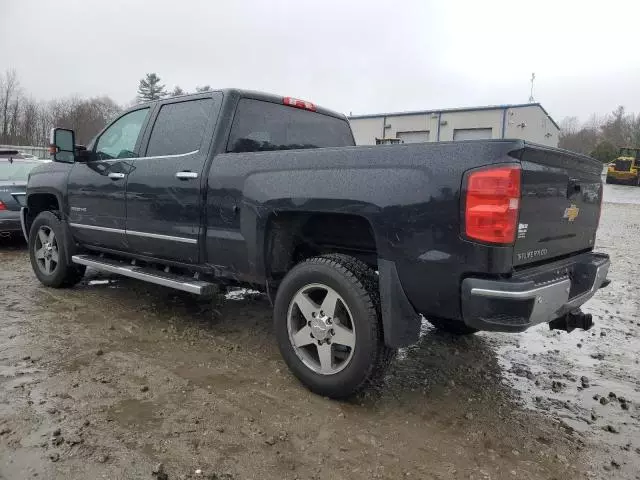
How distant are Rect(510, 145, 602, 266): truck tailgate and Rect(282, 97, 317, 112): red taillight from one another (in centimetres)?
235

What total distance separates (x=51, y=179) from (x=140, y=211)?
1867mm

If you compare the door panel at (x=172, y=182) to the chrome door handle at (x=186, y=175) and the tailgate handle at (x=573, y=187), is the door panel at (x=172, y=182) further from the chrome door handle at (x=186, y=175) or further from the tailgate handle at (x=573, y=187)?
the tailgate handle at (x=573, y=187)

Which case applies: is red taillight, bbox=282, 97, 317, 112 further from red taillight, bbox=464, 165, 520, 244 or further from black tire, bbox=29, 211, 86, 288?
black tire, bbox=29, 211, 86, 288

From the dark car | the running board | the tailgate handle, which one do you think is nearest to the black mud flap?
the tailgate handle

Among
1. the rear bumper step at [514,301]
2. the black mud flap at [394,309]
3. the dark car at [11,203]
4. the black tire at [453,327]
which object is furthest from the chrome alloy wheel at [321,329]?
the dark car at [11,203]

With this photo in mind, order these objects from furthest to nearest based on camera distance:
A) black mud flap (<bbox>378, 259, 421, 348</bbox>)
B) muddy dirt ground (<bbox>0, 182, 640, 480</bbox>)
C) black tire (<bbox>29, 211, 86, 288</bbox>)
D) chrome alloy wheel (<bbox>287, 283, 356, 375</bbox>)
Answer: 1. black tire (<bbox>29, 211, 86, 288</bbox>)
2. chrome alloy wheel (<bbox>287, 283, 356, 375</bbox>)
3. black mud flap (<bbox>378, 259, 421, 348</bbox>)
4. muddy dirt ground (<bbox>0, 182, 640, 480</bbox>)

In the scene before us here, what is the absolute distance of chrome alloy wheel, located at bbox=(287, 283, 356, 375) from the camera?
2957 mm

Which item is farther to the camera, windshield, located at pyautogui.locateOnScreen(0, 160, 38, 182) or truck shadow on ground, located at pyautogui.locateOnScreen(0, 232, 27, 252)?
windshield, located at pyautogui.locateOnScreen(0, 160, 38, 182)

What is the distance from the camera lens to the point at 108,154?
4.82 meters

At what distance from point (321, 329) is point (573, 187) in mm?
1790

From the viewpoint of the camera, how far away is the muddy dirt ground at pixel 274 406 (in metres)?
2.38

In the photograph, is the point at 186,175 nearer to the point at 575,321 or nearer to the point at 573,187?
the point at 573,187

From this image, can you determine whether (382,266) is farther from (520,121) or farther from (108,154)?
(520,121)

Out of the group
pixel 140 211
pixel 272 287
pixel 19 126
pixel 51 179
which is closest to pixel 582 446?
pixel 272 287
